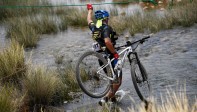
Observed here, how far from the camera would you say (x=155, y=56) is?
37.0 ft

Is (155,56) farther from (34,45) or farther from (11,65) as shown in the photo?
(34,45)

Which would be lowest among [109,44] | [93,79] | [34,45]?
[34,45]

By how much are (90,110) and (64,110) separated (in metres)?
0.64

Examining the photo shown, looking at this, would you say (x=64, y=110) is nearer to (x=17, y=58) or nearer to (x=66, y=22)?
(x=17, y=58)

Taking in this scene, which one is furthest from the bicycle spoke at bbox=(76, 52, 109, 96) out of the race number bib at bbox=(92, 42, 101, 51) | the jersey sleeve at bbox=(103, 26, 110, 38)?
the jersey sleeve at bbox=(103, 26, 110, 38)

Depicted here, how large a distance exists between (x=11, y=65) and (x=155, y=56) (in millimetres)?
4341

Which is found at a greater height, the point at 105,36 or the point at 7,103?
the point at 105,36

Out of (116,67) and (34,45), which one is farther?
(34,45)

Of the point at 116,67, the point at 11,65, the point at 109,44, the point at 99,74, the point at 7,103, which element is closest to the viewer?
the point at 7,103

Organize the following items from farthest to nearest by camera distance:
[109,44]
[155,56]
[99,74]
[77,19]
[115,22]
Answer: [77,19] → [115,22] → [155,56] → [99,74] → [109,44]

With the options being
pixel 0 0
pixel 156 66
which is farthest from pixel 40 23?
pixel 156 66

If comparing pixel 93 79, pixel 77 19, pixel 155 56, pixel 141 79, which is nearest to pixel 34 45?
pixel 77 19

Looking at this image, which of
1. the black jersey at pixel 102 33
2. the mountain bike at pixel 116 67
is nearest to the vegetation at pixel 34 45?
the mountain bike at pixel 116 67

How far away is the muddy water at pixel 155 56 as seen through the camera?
7.80 m
